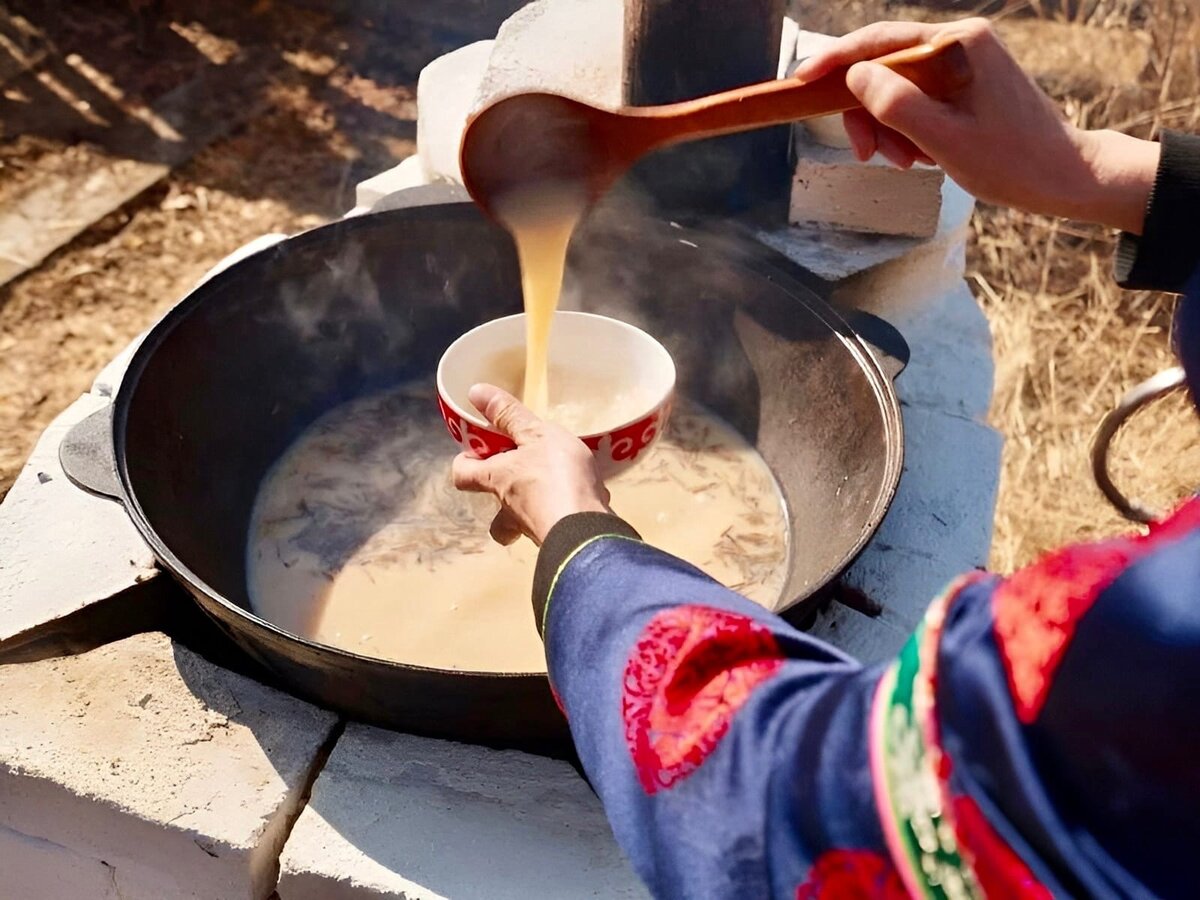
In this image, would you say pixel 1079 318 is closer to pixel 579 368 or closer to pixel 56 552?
pixel 579 368

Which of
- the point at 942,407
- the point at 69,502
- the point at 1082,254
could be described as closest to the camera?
the point at 69,502

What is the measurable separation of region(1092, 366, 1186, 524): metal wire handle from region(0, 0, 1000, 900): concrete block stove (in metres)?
0.17

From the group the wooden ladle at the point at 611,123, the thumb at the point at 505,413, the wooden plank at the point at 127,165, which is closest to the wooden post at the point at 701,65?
the wooden ladle at the point at 611,123

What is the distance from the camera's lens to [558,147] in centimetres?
168

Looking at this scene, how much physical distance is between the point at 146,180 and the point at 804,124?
299cm

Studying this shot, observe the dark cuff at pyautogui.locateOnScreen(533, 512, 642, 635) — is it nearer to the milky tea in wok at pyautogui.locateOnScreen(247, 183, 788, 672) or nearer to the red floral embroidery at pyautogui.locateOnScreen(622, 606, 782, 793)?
the red floral embroidery at pyautogui.locateOnScreen(622, 606, 782, 793)

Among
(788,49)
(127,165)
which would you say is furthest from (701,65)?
(127,165)

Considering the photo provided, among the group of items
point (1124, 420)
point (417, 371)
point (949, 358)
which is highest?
point (1124, 420)

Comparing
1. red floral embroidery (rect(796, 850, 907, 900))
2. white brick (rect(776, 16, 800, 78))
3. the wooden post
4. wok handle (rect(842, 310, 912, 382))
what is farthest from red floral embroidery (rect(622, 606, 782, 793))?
white brick (rect(776, 16, 800, 78))

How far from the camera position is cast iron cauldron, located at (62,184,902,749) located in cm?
142

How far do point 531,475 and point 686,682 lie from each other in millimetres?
377

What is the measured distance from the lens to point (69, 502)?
1704mm

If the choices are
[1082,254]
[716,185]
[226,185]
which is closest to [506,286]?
[716,185]

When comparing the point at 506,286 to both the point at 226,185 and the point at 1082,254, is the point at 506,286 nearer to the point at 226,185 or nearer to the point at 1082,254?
the point at 226,185
